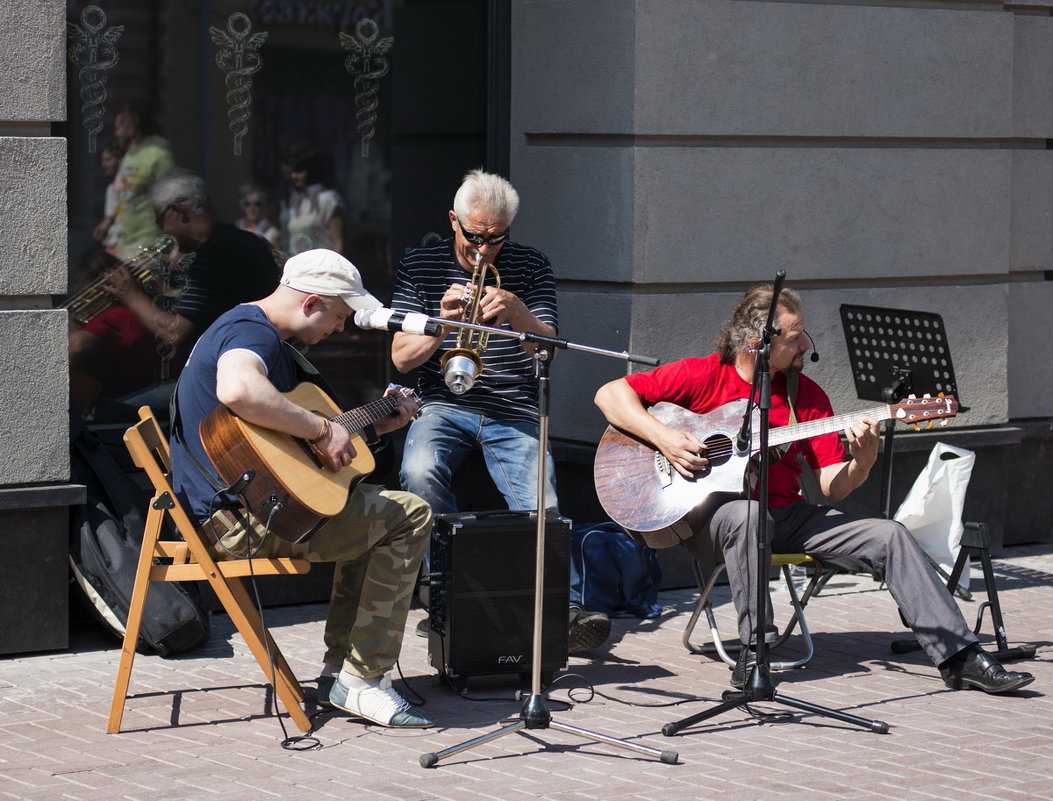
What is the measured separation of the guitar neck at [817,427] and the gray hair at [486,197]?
4.32 feet

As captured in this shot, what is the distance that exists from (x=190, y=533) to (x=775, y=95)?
3610 millimetres

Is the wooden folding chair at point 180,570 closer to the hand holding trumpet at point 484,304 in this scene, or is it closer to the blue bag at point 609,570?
the hand holding trumpet at point 484,304

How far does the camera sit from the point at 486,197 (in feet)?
20.4

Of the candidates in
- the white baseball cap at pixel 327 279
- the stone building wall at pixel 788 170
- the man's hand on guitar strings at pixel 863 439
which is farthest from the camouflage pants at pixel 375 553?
the stone building wall at pixel 788 170

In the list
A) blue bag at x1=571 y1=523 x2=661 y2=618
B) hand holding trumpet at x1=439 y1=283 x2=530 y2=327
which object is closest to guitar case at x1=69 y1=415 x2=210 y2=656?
hand holding trumpet at x1=439 y1=283 x2=530 y2=327

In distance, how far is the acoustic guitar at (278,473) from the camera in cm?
493

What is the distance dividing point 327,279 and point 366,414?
445 mm

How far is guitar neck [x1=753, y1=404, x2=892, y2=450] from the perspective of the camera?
18.6 ft

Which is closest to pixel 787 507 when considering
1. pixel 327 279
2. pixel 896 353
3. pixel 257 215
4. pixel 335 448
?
pixel 896 353

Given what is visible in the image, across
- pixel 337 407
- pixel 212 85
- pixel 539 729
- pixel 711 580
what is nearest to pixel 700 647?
pixel 711 580

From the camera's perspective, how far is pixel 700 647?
247 inches

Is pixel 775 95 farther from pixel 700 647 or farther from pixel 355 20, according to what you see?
pixel 700 647

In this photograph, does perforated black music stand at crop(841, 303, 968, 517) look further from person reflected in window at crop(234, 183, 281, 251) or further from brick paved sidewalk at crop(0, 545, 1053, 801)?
person reflected in window at crop(234, 183, 281, 251)

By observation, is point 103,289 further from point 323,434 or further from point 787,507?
point 787,507
